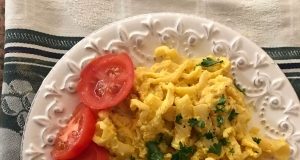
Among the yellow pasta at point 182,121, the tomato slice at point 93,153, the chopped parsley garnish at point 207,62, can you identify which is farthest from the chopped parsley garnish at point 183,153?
the chopped parsley garnish at point 207,62

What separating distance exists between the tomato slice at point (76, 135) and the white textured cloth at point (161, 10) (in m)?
0.55

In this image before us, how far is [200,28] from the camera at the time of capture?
186 centimetres

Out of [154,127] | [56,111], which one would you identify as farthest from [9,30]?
[154,127]

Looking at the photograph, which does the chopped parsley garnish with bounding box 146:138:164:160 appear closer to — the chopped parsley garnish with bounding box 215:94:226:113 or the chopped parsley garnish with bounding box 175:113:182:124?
the chopped parsley garnish with bounding box 175:113:182:124

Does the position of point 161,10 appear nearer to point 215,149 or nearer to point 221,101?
point 221,101

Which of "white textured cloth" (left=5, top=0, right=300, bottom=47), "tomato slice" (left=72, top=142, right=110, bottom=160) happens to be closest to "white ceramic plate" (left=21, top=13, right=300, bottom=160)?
"tomato slice" (left=72, top=142, right=110, bottom=160)

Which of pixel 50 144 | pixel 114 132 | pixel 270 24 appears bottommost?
pixel 50 144

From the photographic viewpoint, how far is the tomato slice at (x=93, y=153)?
1601 mm

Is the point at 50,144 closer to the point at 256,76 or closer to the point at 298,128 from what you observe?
the point at 256,76

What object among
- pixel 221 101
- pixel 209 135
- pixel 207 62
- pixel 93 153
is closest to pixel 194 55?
pixel 207 62

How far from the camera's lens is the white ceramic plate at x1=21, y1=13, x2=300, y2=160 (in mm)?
1735

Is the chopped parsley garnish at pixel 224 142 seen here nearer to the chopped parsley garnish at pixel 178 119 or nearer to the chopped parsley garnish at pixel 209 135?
the chopped parsley garnish at pixel 209 135

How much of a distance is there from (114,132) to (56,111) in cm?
29

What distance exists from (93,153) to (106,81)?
0.32m
